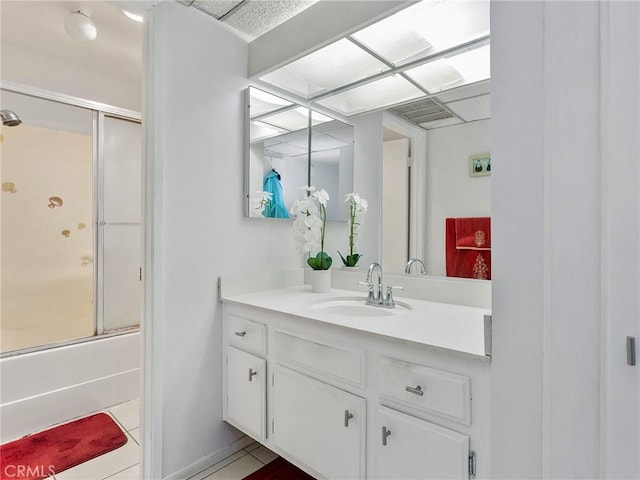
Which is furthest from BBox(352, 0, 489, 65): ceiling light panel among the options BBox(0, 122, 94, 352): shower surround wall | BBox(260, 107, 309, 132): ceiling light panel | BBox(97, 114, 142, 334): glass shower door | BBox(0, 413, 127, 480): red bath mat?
BBox(0, 413, 127, 480): red bath mat

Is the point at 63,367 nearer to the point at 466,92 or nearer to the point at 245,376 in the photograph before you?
the point at 245,376

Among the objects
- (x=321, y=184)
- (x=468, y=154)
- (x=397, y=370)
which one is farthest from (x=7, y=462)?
(x=468, y=154)

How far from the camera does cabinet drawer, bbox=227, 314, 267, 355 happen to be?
1.50 metres

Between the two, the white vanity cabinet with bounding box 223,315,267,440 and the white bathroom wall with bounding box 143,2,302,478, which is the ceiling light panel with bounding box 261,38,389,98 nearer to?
Answer: the white bathroom wall with bounding box 143,2,302,478

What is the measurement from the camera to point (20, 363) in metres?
2.01

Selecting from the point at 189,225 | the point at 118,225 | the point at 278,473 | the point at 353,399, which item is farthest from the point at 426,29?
the point at 118,225

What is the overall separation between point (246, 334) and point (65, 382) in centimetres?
146

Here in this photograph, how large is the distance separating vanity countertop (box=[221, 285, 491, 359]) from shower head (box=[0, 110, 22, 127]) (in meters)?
1.85

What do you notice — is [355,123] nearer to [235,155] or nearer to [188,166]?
[235,155]

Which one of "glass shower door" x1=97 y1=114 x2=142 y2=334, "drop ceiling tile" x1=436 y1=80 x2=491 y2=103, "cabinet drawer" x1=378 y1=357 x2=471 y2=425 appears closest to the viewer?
"cabinet drawer" x1=378 y1=357 x2=471 y2=425

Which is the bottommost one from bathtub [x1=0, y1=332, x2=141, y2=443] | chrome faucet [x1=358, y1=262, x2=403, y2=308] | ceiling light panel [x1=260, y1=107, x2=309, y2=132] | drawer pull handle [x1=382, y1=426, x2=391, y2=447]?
bathtub [x1=0, y1=332, x2=141, y2=443]

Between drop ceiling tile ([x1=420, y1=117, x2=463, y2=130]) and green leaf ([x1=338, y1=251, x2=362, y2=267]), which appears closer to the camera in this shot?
drop ceiling tile ([x1=420, y1=117, x2=463, y2=130])

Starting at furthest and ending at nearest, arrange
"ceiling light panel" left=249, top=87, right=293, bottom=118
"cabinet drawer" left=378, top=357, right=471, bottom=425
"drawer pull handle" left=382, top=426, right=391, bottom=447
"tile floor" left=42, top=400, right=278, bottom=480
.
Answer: "ceiling light panel" left=249, top=87, right=293, bottom=118 < "tile floor" left=42, top=400, right=278, bottom=480 < "drawer pull handle" left=382, top=426, right=391, bottom=447 < "cabinet drawer" left=378, top=357, right=471, bottom=425

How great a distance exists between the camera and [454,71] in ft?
4.77
